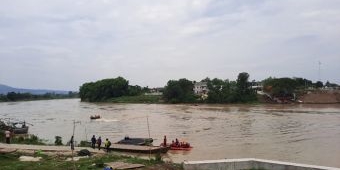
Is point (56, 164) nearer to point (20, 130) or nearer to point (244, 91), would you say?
point (20, 130)

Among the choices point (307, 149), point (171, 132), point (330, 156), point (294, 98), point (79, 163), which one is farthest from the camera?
point (294, 98)

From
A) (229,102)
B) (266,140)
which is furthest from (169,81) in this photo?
(266,140)

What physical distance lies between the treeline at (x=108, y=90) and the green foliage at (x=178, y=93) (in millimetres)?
21415

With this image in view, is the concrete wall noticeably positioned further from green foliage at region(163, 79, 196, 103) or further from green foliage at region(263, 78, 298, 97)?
green foliage at region(163, 79, 196, 103)

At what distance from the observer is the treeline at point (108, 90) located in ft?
455

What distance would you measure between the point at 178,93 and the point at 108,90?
28.5 m

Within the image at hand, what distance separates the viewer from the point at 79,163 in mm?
18219

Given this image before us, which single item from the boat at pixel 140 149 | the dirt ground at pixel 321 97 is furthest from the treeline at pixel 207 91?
the boat at pixel 140 149

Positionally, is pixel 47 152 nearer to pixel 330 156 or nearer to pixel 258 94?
pixel 330 156

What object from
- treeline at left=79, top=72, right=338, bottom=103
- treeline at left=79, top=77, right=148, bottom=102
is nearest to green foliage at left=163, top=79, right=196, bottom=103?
treeline at left=79, top=72, right=338, bottom=103

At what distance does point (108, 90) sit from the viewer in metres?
138

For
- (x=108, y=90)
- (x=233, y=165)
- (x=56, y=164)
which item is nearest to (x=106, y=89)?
(x=108, y=90)

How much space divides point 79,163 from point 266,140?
73.7 feet

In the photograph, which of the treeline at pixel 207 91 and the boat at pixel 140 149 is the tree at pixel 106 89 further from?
the boat at pixel 140 149
